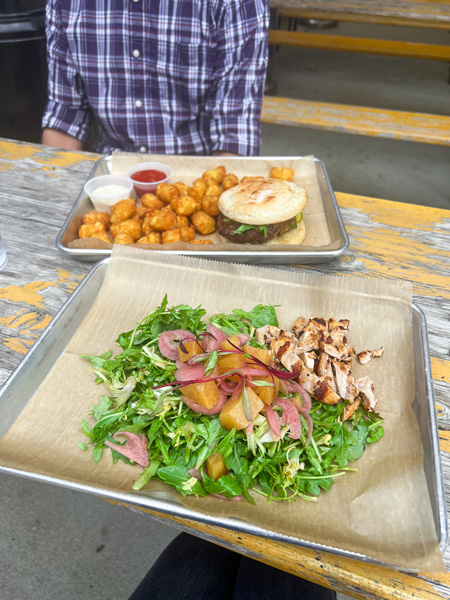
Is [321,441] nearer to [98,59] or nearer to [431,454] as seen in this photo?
[431,454]

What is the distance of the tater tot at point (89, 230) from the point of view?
1943 millimetres

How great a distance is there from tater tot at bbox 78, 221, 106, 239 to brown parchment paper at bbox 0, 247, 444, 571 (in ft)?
0.86

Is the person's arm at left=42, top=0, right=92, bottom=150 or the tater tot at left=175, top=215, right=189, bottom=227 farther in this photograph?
the person's arm at left=42, top=0, right=92, bottom=150

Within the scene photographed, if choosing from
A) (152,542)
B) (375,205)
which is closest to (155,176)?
(375,205)

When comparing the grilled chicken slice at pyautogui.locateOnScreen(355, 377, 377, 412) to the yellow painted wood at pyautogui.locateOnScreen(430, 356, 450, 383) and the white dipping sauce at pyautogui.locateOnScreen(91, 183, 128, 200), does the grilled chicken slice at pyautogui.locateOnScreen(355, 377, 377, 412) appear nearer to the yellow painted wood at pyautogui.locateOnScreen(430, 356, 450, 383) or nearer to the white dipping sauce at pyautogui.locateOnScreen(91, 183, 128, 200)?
the yellow painted wood at pyautogui.locateOnScreen(430, 356, 450, 383)

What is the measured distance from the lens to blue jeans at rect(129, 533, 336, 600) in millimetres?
1451

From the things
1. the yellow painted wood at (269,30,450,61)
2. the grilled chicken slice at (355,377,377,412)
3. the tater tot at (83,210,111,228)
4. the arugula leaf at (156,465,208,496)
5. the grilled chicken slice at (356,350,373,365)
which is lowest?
the arugula leaf at (156,465,208,496)

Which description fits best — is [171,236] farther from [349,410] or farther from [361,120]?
[361,120]

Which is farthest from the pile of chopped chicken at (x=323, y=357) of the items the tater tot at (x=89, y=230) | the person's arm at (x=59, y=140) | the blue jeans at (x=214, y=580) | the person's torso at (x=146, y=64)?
the person's arm at (x=59, y=140)

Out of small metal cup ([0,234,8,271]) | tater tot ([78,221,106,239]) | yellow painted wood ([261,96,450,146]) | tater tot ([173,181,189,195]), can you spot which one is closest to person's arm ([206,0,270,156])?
tater tot ([173,181,189,195])

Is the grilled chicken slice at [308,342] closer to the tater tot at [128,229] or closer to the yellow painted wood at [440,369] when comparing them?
the yellow painted wood at [440,369]

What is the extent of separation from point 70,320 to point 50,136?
191 cm

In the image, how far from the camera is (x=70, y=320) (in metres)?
1.56

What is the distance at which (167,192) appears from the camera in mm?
2168
